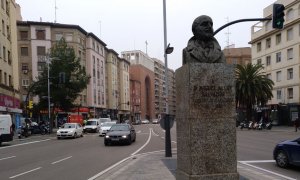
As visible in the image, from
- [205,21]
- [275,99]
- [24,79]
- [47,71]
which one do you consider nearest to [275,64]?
[275,99]

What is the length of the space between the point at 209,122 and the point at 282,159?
734 cm

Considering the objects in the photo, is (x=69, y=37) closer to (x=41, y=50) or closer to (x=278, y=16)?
(x=41, y=50)

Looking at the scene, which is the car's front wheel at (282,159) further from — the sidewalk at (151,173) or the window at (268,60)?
the window at (268,60)

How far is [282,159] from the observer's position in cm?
1355

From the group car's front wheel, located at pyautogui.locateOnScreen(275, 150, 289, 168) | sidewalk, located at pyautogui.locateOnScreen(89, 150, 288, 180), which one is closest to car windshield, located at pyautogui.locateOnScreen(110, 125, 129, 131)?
sidewalk, located at pyautogui.locateOnScreen(89, 150, 288, 180)

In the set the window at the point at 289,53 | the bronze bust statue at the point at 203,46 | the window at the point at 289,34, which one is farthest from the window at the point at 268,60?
the bronze bust statue at the point at 203,46

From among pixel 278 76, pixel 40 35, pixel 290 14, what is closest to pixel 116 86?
pixel 40 35

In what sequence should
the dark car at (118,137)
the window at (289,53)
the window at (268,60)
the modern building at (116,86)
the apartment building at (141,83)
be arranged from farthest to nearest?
the apartment building at (141,83)
the modern building at (116,86)
the window at (268,60)
the window at (289,53)
the dark car at (118,137)

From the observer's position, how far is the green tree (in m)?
47.1

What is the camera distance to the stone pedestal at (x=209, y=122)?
7.37 metres

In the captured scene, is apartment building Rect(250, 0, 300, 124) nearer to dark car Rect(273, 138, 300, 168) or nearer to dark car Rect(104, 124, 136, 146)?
dark car Rect(104, 124, 136, 146)

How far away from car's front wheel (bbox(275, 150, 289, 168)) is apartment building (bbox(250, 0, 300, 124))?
1533 inches

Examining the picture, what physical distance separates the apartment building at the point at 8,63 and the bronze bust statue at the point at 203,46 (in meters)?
36.4

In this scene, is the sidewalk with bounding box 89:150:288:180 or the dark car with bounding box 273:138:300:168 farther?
the dark car with bounding box 273:138:300:168
